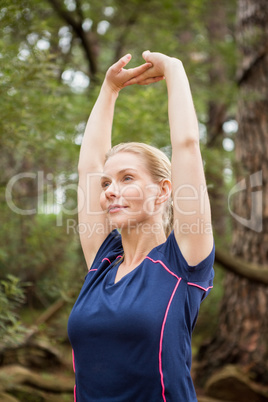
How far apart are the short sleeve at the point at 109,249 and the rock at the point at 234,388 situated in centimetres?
370

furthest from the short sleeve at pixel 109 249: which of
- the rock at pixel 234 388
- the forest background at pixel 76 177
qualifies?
the rock at pixel 234 388

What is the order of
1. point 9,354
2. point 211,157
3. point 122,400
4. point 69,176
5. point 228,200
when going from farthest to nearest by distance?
point 228,200 < point 9,354 < point 211,157 < point 69,176 < point 122,400

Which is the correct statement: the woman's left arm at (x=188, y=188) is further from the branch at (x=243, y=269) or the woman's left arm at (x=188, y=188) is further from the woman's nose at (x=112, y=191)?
the branch at (x=243, y=269)

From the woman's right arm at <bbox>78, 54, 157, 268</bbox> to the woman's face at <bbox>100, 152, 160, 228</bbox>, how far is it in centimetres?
27

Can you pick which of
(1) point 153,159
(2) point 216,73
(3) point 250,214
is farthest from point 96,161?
(2) point 216,73

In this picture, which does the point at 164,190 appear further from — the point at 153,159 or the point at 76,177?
the point at 76,177

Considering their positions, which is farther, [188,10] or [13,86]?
[188,10]

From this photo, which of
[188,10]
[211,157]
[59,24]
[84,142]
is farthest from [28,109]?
[188,10]

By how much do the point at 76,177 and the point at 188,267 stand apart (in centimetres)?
288

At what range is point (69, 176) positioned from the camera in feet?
14.6

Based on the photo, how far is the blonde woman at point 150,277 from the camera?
1599 millimetres

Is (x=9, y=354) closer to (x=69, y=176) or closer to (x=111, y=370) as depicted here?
(x=69, y=176)

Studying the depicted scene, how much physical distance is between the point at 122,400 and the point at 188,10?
679cm

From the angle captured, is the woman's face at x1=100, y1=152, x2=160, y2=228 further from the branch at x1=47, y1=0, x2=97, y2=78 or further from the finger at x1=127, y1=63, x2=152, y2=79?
the branch at x1=47, y1=0, x2=97, y2=78
